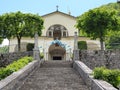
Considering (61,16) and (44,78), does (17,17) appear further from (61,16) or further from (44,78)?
(44,78)

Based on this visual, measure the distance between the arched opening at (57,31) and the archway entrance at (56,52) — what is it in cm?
224

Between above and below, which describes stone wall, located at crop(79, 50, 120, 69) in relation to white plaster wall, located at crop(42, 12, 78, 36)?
below

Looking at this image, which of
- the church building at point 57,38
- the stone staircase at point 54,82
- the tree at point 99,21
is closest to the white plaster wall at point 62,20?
the church building at point 57,38

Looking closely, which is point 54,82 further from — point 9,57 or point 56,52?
point 56,52

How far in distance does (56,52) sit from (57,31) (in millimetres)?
2910

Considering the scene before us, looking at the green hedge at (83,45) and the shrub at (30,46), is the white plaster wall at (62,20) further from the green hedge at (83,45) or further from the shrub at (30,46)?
the shrub at (30,46)

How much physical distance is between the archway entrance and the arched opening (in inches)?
88.2

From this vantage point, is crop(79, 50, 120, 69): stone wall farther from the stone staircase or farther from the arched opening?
the arched opening

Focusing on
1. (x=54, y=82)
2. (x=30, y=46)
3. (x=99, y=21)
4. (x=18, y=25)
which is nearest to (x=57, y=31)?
(x=30, y=46)

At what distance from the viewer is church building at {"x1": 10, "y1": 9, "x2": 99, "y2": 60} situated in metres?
36.5

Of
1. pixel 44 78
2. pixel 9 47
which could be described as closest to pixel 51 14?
pixel 9 47

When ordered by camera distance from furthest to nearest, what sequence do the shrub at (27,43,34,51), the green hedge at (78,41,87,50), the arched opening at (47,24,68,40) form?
the arched opening at (47,24,68,40), the green hedge at (78,41,87,50), the shrub at (27,43,34,51)

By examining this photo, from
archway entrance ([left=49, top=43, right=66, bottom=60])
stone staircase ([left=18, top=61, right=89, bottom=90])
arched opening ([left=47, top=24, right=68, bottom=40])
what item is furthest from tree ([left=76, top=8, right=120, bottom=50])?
stone staircase ([left=18, top=61, right=89, bottom=90])

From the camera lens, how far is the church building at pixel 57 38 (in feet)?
120
